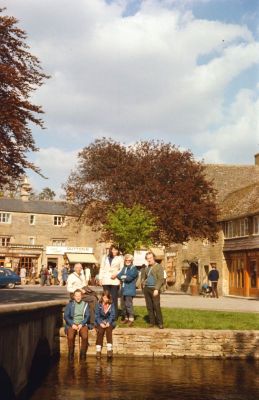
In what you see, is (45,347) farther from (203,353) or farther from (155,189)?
(155,189)

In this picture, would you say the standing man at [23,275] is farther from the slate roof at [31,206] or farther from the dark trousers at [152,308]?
the dark trousers at [152,308]

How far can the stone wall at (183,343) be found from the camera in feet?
49.5

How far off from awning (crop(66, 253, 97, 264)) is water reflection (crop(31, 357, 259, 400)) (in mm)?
44346

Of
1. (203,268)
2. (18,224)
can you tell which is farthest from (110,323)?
(18,224)

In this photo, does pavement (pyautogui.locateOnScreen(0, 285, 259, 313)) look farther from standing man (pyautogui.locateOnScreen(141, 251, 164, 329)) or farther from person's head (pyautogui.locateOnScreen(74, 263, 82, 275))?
standing man (pyautogui.locateOnScreen(141, 251, 164, 329))

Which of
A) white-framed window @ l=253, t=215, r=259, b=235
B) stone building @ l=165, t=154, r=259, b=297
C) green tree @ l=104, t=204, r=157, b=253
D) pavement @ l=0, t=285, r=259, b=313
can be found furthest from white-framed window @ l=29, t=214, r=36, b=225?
green tree @ l=104, t=204, r=157, b=253

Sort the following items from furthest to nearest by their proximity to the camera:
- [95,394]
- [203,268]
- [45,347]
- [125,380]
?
[203,268] → [45,347] → [125,380] → [95,394]

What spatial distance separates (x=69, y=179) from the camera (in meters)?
42.1

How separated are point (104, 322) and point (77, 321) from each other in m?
0.71

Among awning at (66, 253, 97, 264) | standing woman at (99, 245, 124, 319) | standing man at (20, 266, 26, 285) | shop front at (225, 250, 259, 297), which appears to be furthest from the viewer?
awning at (66, 253, 97, 264)

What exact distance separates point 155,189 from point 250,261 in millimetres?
7824

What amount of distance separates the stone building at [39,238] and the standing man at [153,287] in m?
42.0

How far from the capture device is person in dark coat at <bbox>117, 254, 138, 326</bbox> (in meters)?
15.6

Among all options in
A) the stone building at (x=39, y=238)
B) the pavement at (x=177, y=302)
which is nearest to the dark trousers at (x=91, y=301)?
the pavement at (x=177, y=302)
